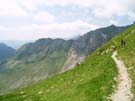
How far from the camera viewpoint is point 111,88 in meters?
38.8

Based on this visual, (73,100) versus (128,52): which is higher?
(128,52)

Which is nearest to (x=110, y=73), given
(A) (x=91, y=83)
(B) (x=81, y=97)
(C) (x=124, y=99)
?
(A) (x=91, y=83)

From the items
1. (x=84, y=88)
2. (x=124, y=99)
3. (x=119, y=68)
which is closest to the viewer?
(x=124, y=99)

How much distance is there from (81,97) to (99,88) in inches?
134

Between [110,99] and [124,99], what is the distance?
1.56 meters

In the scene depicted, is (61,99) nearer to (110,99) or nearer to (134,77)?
(110,99)

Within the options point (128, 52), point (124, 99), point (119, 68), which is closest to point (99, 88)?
point (124, 99)

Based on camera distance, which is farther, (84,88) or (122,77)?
(122,77)

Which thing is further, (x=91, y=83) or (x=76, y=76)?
(x=76, y=76)

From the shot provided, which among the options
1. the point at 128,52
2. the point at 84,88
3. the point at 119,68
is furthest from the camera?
the point at 128,52

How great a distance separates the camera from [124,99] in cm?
3262

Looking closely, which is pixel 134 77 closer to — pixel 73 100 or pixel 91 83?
pixel 91 83

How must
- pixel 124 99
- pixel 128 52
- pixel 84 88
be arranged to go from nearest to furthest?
1. pixel 124 99
2. pixel 84 88
3. pixel 128 52

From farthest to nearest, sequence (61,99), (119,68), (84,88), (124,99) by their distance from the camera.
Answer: (119,68) < (84,88) < (61,99) < (124,99)
